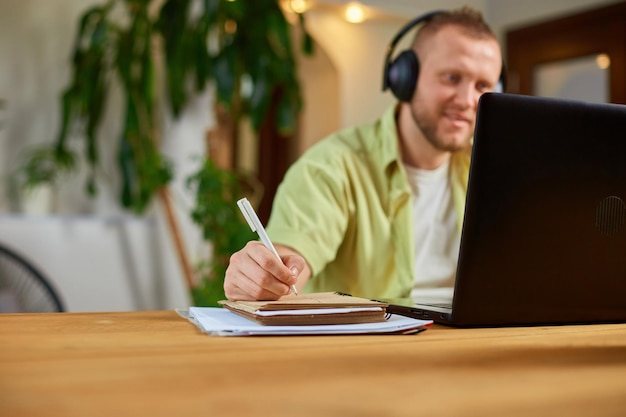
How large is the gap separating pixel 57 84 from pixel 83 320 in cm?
293

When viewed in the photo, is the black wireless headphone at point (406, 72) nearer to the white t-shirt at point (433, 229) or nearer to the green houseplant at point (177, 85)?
the white t-shirt at point (433, 229)

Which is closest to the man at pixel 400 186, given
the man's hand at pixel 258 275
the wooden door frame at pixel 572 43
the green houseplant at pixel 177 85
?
the man's hand at pixel 258 275

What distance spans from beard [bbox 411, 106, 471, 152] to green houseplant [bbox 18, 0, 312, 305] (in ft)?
5.32

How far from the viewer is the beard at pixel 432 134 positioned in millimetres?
1717

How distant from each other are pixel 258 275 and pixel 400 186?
0.68m

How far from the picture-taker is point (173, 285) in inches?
149

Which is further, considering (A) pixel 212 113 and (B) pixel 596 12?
(B) pixel 596 12

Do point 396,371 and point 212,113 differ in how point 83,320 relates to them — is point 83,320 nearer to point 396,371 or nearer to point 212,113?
point 396,371

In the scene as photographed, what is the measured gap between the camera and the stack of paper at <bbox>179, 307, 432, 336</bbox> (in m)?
0.80

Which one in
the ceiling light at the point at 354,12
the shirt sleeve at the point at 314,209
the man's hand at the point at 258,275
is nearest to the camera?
the man's hand at the point at 258,275

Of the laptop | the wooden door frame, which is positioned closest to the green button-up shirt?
the laptop

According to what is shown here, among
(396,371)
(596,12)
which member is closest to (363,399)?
(396,371)

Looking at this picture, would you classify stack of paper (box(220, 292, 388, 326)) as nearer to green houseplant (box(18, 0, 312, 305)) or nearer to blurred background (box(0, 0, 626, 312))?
green houseplant (box(18, 0, 312, 305))

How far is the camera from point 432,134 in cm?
172
